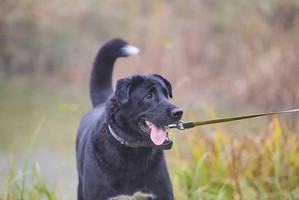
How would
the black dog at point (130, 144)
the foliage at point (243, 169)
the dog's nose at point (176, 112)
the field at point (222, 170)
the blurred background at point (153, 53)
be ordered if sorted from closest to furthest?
the dog's nose at point (176, 112) → the black dog at point (130, 144) → the field at point (222, 170) → the foliage at point (243, 169) → the blurred background at point (153, 53)

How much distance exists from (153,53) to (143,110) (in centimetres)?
791

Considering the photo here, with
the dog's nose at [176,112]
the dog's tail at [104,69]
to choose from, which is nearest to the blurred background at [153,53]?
the dog's tail at [104,69]

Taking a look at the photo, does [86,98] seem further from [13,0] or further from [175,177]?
[175,177]

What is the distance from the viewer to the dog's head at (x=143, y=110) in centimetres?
264

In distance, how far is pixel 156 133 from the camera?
8.79 feet

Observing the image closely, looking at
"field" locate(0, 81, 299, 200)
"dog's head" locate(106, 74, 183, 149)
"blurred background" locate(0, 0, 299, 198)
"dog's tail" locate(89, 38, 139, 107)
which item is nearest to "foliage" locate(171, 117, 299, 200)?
"field" locate(0, 81, 299, 200)

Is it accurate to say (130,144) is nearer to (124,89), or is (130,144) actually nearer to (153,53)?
(124,89)

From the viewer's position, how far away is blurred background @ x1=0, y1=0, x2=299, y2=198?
8.67 metres

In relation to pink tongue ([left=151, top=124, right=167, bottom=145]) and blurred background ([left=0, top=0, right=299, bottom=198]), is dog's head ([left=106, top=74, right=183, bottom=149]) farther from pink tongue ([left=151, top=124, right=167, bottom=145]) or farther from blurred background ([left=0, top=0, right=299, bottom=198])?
blurred background ([left=0, top=0, right=299, bottom=198])

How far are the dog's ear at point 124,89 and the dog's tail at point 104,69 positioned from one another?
3.67 feet

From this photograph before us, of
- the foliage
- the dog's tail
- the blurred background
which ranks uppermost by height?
the blurred background

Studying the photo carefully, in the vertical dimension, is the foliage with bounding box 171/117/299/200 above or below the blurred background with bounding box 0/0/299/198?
below

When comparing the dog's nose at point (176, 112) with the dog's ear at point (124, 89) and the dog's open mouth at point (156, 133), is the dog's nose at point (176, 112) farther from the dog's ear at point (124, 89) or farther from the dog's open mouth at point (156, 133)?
the dog's ear at point (124, 89)

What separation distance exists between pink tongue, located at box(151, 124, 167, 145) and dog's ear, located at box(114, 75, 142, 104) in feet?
0.79
